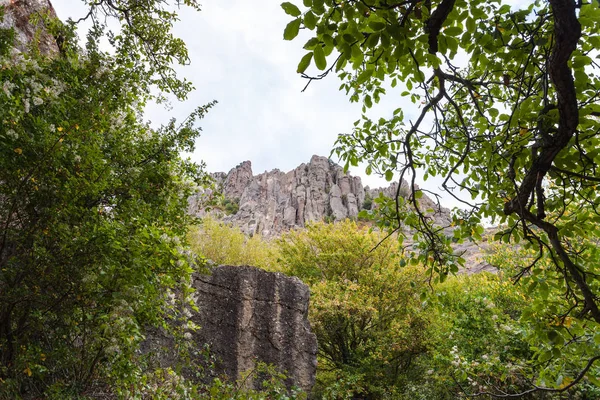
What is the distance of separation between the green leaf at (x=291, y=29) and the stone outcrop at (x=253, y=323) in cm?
789

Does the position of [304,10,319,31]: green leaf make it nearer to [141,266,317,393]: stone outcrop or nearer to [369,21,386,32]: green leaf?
[369,21,386,32]: green leaf

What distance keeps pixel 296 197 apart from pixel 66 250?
75.3 metres

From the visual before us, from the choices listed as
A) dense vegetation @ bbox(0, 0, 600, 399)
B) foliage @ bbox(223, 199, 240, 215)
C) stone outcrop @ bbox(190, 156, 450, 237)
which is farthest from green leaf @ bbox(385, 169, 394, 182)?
foliage @ bbox(223, 199, 240, 215)

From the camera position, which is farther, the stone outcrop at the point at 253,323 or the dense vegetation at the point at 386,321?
the dense vegetation at the point at 386,321

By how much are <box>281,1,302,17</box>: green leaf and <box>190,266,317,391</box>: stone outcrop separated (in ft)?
26.0

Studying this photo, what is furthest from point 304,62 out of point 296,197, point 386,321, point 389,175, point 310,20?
point 296,197

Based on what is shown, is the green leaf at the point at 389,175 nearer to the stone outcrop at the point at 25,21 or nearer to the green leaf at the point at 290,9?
the green leaf at the point at 290,9

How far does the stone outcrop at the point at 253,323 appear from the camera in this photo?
8.50 m

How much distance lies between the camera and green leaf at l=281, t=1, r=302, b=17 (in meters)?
1.47

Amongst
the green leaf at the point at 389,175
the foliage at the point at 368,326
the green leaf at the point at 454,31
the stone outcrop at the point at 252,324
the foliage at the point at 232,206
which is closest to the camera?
the green leaf at the point at 454,31

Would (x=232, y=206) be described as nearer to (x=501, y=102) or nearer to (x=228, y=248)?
(x=228, y=248)

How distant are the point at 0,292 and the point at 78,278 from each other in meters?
0.73

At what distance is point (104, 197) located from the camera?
398 cm

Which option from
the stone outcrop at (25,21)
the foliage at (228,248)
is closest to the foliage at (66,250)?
the stone outcrop at (25,21)
